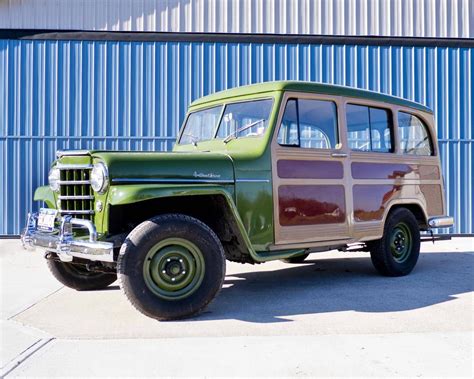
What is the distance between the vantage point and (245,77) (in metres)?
9.85

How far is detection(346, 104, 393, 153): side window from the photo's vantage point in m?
5.60

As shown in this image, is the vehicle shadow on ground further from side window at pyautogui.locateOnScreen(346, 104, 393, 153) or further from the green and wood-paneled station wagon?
side window at pyautogui.locateOnScreen(346, 104, 393, 153)

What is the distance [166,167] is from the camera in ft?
14.1

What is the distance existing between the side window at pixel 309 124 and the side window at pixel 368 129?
26cm

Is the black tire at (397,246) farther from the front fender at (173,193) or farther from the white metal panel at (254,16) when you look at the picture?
the white metal panel at (254,16)

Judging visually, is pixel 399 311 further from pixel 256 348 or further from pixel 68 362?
pixel 68 362

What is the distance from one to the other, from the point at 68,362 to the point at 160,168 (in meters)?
1.71

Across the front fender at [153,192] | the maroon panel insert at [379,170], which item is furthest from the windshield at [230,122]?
the maroon panel insert at [379,170]

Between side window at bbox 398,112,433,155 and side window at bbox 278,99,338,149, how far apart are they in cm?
128

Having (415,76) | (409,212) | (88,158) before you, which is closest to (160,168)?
(88,158)

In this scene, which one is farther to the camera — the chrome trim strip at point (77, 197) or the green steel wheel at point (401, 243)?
the green steel wheel at point (401, 243)

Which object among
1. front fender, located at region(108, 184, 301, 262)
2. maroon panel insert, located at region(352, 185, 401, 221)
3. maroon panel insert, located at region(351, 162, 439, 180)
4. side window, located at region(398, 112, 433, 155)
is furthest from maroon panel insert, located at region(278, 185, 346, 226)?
side window, located at region(398, 112, 433, 155)

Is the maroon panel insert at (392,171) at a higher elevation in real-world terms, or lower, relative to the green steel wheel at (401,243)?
higher

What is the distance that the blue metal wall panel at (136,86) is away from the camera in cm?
948
